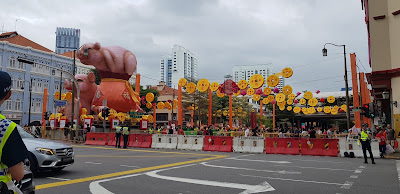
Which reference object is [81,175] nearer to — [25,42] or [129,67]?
[129,67]

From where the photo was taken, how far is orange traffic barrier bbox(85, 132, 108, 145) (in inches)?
968

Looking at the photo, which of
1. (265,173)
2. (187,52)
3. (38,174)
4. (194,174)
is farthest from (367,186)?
(187,52)

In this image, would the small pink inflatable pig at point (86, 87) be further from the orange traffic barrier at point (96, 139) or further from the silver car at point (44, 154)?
the silver car at point (44, 154)

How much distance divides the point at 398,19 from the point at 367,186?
51.5 feet

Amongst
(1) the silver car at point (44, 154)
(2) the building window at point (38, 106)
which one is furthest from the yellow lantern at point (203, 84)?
(2) the building window at point (38, 106)

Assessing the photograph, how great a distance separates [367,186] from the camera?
8055 millimetres

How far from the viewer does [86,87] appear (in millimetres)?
36719

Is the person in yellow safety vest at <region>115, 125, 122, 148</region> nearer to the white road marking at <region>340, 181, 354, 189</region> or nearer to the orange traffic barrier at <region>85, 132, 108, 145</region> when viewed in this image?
the orange traffic barrier at <region>85, 132, 108, 145</region>

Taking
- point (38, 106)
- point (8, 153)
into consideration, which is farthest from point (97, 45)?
point (8, 153)

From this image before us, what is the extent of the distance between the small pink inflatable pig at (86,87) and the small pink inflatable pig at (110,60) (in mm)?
4019

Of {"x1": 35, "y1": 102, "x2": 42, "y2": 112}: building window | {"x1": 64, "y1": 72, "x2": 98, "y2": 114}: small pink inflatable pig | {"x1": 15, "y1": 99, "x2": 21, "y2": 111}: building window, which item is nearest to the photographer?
{"x1": 64, "y1": 72, "x2": 98, "y2": 114}: small pink inflatable pig

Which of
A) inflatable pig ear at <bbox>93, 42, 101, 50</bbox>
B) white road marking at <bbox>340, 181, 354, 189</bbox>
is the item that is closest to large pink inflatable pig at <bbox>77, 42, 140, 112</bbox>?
inflatable pig ear at <bbox>93, 42, 101, 50</bbox>

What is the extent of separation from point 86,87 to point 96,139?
13418 millimetres

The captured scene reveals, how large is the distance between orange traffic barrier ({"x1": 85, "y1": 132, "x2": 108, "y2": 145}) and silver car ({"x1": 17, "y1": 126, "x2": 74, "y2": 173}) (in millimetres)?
15810
